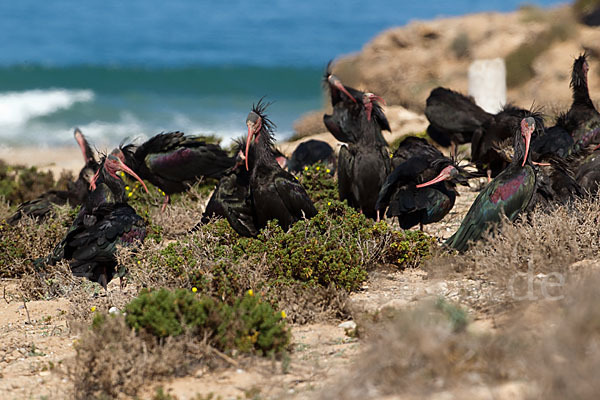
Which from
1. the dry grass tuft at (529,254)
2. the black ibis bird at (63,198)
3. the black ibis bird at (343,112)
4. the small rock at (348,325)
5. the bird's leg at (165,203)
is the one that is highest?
the black ibis bird at (343,112)

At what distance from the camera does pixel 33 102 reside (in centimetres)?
3950

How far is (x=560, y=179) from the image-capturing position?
7445 millimetres

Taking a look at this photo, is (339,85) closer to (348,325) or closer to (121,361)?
(348,325)

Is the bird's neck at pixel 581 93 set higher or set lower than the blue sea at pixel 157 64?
lower

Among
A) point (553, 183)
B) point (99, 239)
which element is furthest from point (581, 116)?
point (99, 239)

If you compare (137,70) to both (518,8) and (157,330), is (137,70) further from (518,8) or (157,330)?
(157,330)

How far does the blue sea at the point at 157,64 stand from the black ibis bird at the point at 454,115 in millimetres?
11291

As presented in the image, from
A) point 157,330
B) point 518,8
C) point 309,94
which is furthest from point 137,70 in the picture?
point 157,330

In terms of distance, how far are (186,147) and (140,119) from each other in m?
27.9

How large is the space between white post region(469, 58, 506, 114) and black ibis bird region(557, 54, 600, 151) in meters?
6.48

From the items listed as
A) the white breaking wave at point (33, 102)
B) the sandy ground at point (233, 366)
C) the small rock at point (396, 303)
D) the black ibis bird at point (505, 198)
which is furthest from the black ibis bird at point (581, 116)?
the white breaking wave at point (33, 102)

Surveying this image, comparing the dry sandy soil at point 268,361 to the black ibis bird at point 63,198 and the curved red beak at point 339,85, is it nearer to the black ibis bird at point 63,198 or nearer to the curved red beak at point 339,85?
the black ibis bird at point 63,198

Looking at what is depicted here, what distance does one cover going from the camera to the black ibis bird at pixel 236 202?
307 inches

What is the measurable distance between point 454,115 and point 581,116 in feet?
8.32
